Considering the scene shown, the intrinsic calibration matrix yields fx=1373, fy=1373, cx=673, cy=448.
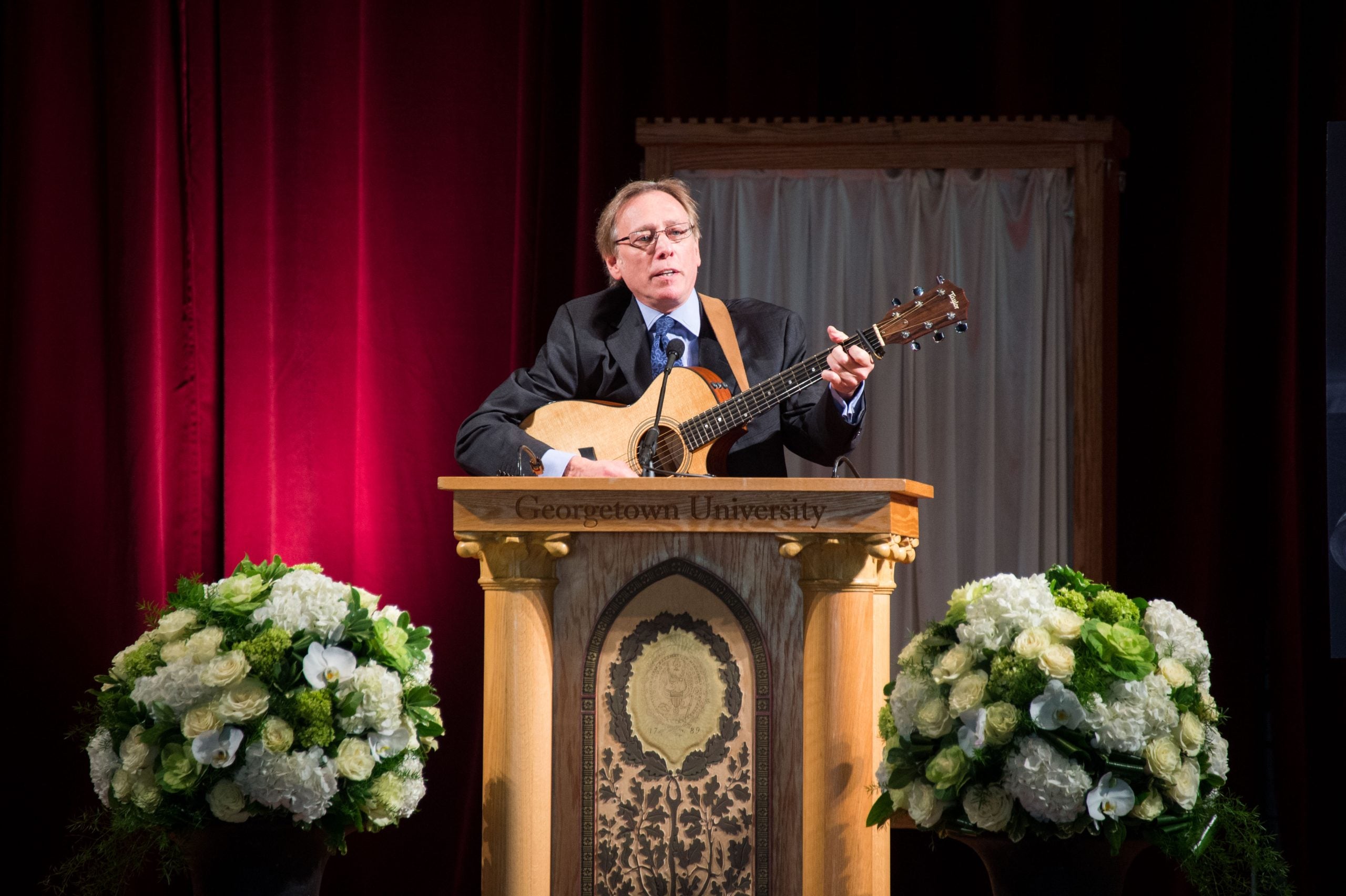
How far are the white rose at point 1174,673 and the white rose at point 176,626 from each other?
1.70 meters

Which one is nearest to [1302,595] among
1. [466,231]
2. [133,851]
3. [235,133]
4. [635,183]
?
[635,183]

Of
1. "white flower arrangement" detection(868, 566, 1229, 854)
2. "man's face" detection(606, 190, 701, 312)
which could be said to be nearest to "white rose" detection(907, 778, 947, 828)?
"white flower arrangement" detection(868, 566, 1229, 854)

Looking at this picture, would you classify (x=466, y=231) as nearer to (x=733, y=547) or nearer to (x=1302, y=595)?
(x=733, y=547)

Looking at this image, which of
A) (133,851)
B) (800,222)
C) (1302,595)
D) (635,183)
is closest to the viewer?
(133,851)

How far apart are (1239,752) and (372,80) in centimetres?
303

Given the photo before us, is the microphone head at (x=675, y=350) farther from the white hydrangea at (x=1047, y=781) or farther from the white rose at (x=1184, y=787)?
the white rose at (x=1184, y=787)

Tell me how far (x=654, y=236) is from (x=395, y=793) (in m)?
1.34

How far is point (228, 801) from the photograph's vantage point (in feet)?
7.74

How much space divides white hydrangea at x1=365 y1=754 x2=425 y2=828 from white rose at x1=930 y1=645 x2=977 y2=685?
0.99 metres

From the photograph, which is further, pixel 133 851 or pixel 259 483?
pixel 259 483

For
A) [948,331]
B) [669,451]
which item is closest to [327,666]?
[669,451]

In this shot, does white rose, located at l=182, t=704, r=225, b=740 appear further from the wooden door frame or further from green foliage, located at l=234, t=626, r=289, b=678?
the wooden door frame

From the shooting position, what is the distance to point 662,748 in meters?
2.60

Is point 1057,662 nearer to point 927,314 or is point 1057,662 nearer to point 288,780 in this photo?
point 927,314
